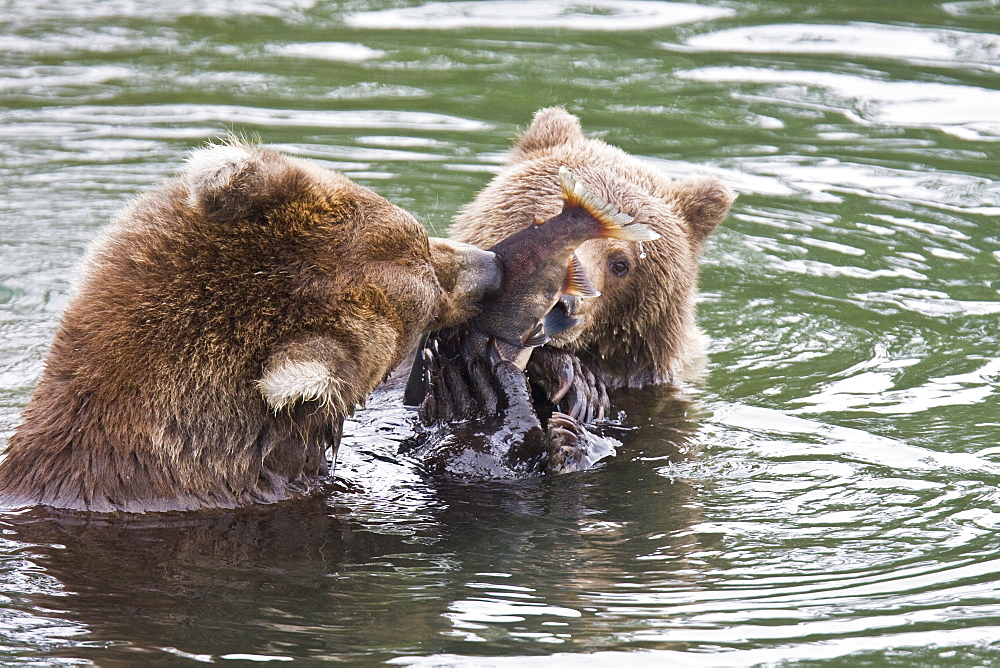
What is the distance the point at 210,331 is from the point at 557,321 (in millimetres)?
1905

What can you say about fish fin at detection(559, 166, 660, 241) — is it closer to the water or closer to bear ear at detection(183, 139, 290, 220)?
the water

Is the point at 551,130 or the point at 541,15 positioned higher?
the point at 541,15

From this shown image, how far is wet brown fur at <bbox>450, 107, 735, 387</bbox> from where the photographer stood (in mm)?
7844

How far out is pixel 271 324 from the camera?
17.8ft

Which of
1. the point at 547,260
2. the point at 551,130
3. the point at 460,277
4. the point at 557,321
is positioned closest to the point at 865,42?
the point at 551,130

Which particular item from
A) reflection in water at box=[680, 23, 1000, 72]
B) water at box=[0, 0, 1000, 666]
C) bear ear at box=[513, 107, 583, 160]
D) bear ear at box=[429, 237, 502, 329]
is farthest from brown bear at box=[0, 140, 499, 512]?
reflection in water at box=[680, 23, 1000, 72]

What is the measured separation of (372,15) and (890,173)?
19.8 feet

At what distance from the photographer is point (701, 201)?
325 inches

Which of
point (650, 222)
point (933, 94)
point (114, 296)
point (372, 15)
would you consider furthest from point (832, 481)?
point (372, 15)

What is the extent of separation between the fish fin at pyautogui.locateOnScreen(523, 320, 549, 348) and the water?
2.29ft

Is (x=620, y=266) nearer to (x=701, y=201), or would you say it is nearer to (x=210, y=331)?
(x=701, y=201)

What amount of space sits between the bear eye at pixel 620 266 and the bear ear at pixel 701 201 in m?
0.71

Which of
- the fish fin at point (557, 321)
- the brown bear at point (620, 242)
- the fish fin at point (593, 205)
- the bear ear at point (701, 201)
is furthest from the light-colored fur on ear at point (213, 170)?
the bear ear at point (701, 201)

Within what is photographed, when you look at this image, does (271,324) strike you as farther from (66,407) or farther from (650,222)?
(650,222)
